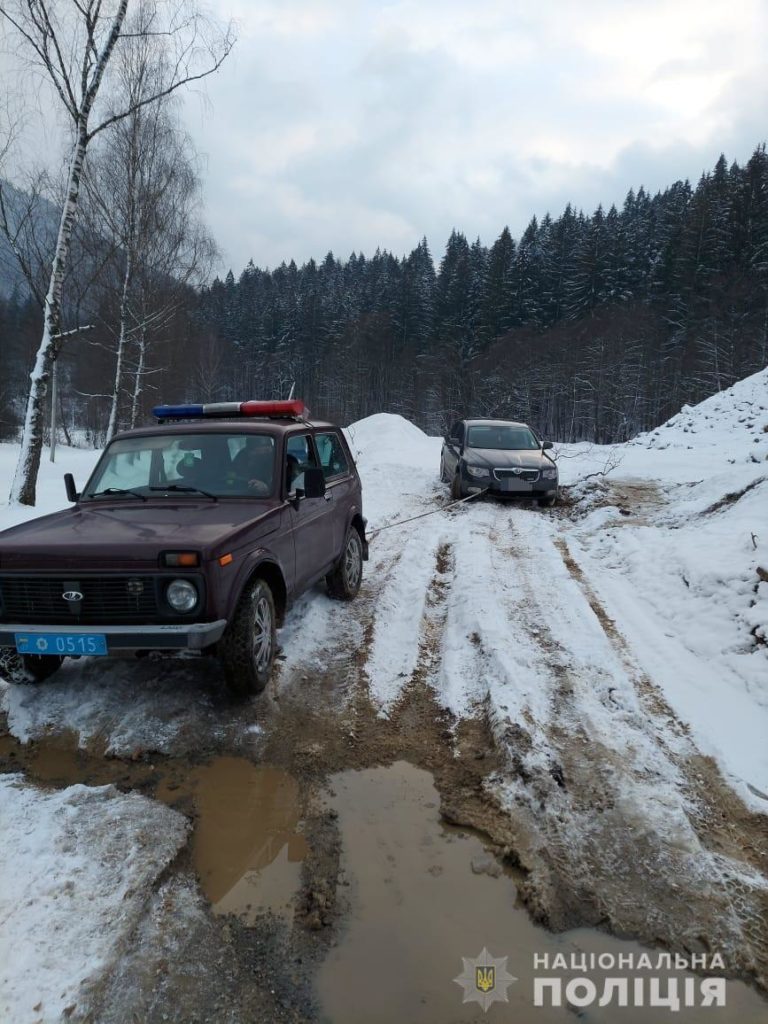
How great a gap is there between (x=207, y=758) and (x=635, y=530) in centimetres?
689

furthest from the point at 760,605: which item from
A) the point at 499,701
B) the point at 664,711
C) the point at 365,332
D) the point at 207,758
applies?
the point at 365,332

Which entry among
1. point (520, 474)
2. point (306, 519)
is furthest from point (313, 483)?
point (520, 474)

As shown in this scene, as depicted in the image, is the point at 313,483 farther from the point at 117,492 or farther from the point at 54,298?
the point at 54,298

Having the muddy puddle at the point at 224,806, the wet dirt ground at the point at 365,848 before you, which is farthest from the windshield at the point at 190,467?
the muddy puddle at the point at 224,806

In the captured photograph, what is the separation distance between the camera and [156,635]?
335 centimetres

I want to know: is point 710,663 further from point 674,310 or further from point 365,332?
point 365,332

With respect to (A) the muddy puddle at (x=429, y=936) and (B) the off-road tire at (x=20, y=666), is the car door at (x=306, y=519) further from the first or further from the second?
(A) the muddy puddle at (x=429, y=936)

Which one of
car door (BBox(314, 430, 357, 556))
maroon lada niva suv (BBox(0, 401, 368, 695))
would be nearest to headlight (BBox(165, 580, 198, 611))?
maroon lada niva suv (BBox(0, 401, 368, 695))

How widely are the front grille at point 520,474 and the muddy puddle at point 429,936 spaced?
8398 millimetres

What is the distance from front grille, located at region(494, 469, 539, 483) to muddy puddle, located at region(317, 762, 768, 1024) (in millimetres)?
8398

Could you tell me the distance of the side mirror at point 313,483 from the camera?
15.0 ft

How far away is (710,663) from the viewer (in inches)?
181

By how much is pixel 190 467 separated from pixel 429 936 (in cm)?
361

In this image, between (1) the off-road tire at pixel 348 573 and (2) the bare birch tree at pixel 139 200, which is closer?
(1) the off-road tire at pixel 348 573
